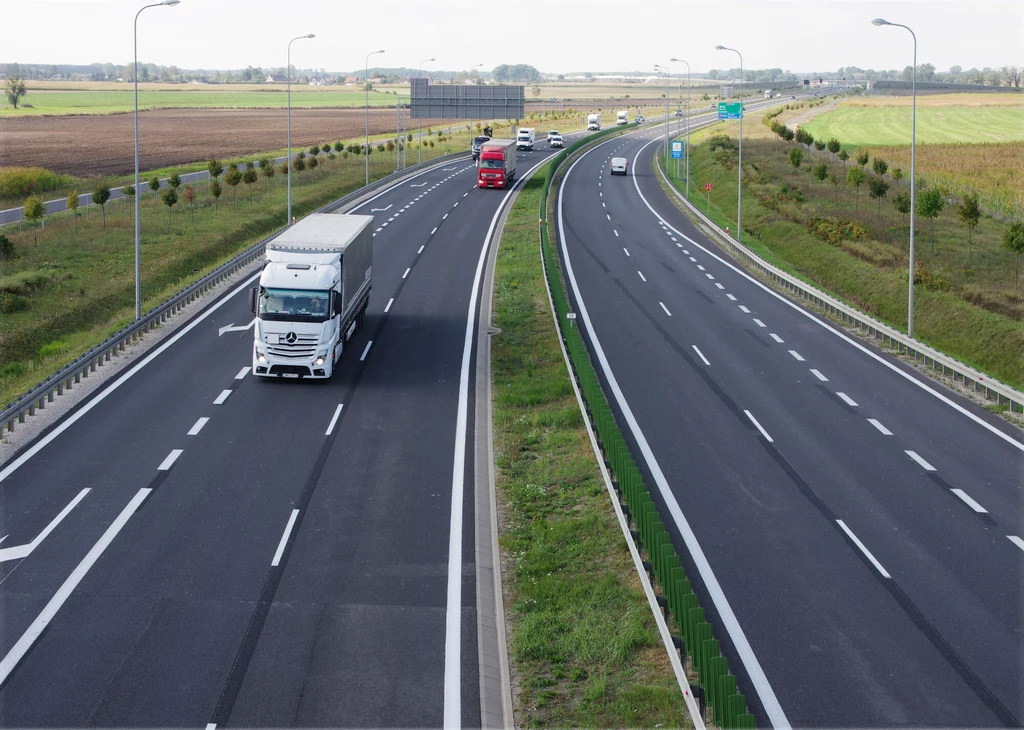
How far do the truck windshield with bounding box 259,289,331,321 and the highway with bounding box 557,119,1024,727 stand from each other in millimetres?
7835

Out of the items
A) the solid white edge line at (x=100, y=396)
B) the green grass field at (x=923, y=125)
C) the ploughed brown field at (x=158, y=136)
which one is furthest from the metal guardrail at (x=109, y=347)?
the green grass field at (x=923, y=125)

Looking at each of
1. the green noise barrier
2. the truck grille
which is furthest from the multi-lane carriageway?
the green noise barrier

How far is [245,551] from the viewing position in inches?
672

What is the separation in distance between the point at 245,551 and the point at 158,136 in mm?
117931

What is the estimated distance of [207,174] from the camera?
8375 cm

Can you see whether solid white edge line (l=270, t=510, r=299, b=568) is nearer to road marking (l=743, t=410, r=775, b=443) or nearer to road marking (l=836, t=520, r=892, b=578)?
road marking (l=836, t=520, r=892, b=578)

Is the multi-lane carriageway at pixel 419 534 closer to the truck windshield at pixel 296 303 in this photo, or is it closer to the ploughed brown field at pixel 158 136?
the truck windshield at pixel 296 303

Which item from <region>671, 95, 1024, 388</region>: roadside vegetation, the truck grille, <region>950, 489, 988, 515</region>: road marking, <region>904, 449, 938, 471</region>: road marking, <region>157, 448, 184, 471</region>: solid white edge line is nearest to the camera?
<region>950, 489, 988, 515</region>: road marking

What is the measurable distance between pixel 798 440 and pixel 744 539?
19.7 feet

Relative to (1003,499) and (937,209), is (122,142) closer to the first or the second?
(937,209)

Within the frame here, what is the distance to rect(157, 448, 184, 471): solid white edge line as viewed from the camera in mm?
20797

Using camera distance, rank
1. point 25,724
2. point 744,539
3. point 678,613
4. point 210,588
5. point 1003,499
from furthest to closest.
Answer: point 1003,499 < point 744,539 < point 210,588 < point 678,613 < point 25,724

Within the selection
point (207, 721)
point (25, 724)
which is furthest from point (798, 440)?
point (25, 724)

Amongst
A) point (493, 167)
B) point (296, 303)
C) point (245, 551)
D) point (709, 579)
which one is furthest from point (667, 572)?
point (493, 167)
